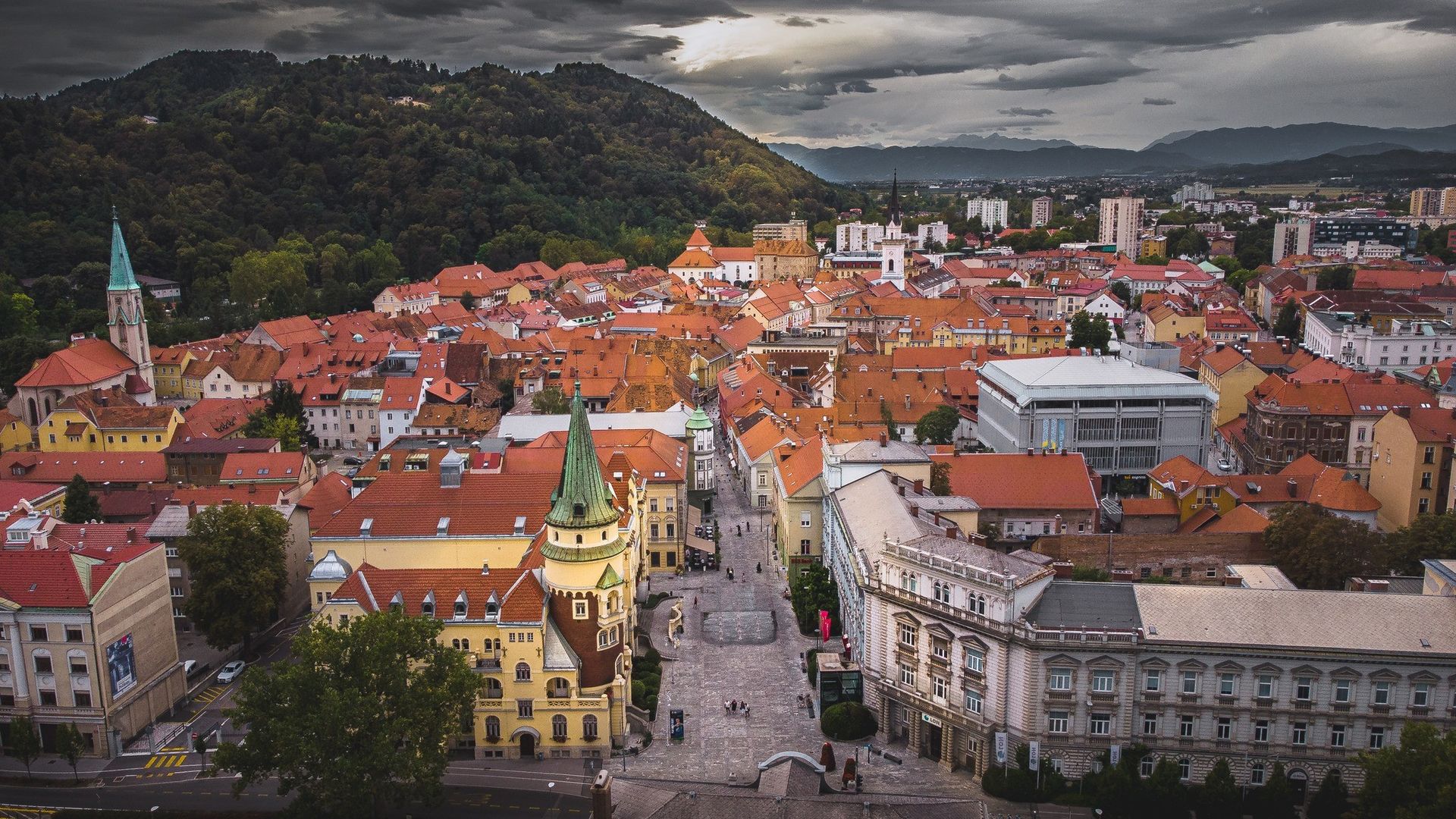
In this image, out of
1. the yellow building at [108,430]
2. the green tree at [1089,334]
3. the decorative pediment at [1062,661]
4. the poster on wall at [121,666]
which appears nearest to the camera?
the decorative pediment at [1062,661]

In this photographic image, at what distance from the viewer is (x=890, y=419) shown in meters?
87.6

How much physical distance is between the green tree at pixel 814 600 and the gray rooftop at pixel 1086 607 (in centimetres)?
1665

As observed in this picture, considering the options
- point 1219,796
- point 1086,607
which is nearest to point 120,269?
point 1086,607

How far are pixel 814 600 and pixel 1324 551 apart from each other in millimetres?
24004

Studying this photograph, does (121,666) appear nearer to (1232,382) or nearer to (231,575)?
(231,575)

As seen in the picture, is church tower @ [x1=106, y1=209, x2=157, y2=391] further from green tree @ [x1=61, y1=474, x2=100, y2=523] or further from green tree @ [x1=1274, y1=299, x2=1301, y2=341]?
green tree @ [x1=1274, y1=299, x2=1301, y2=341]

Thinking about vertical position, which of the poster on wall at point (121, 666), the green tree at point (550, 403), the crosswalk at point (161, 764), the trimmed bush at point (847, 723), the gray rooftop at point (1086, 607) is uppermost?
the gray rooftop at point (1086, 607)

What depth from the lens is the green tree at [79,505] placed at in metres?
63.3

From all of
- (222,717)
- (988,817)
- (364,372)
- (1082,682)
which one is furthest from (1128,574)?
(364,372)

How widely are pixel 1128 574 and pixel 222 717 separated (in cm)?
3892

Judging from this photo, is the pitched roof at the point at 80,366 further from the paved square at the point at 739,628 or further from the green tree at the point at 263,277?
the paved square at the point at 739,628

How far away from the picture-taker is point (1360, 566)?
171 ft

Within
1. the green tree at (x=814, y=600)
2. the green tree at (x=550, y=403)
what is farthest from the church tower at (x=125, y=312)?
the green tree at (x=814, y=600)

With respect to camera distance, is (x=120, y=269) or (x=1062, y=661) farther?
(x=120, y=269)
